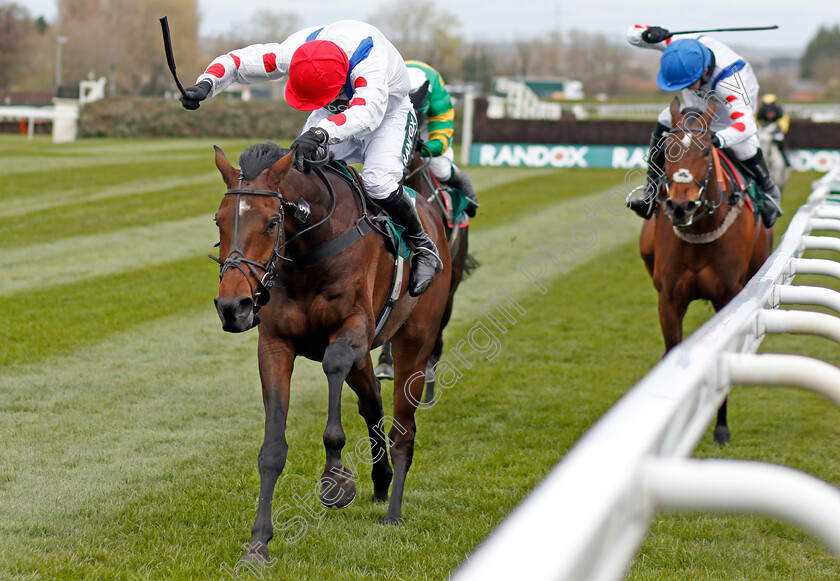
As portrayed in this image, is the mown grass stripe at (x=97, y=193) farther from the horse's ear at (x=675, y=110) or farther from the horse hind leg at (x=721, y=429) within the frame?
the horse hind leg at (x=721, y=429)

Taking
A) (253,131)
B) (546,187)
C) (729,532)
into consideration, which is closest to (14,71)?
(253,131)

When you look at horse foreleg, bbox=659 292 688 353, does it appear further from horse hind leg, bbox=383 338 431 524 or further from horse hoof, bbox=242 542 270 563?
horse hoof, bbox=242 542 270 563

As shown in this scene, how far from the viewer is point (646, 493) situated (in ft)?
3.96

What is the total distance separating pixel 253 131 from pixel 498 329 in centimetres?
2078

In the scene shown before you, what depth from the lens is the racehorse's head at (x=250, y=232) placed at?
3000mm

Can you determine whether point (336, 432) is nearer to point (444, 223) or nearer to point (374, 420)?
point (374, 420)

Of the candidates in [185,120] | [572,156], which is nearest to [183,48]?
[185,120]

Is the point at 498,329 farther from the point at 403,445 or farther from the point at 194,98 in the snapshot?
the point at 194,98

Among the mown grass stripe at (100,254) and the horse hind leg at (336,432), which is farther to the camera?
the mown grass stripe at (100,254)

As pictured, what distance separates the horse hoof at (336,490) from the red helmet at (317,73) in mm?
1500

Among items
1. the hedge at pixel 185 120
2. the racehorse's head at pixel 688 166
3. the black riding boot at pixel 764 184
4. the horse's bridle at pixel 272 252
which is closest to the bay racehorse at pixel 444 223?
the racehorse's head at pixel 688 166

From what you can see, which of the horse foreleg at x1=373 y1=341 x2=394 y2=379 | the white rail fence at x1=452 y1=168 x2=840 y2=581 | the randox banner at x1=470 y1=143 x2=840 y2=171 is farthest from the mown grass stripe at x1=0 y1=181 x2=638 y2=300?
the white rail fence at x1=452 y1=168 x2=840 y2=581

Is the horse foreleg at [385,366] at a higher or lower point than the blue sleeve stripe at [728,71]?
lower

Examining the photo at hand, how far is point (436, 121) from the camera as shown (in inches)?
225
